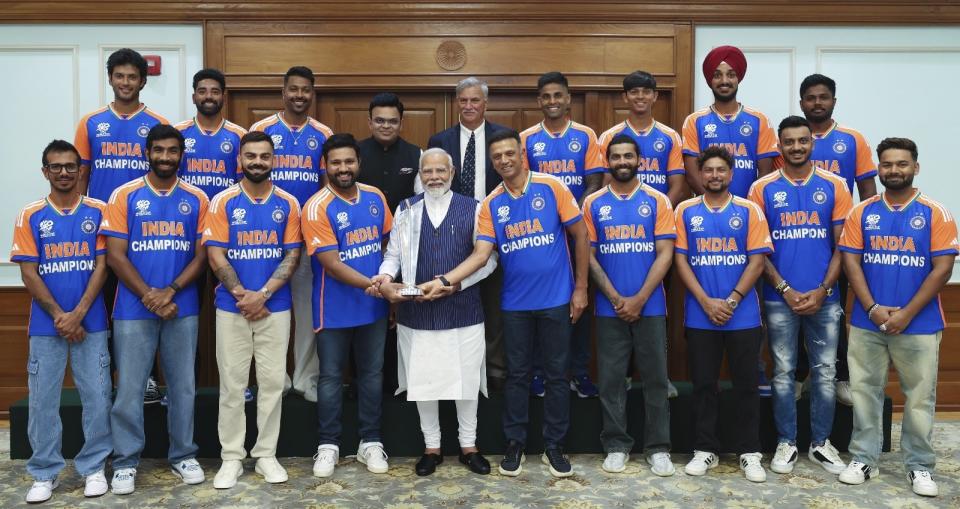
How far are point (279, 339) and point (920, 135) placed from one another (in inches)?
165

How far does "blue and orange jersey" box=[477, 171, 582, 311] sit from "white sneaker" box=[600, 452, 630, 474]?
2.52 ft

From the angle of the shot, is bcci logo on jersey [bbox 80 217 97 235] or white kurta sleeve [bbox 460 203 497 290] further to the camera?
white kurta sleeve [bbox 460 203 497 290]

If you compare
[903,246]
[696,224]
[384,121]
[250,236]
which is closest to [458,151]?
[384,121]

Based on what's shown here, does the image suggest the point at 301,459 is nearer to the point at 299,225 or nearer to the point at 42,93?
the point at 299,225

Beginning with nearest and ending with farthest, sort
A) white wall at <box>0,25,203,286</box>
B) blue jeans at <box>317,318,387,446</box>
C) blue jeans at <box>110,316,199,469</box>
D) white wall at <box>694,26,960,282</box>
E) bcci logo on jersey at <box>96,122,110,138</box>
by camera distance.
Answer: blue jeans at <box>110,316,199,469</box> → blue jeans at <box>317,318,387,446</box> → bcci logo on jersey at <box>96,122,110,138</box> → white wall at <box>0,25,203,286</box> → white wall at <box>694,26,960,282</box>

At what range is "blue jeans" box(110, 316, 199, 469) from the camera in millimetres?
3262

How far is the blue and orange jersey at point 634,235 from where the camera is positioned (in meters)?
3.40

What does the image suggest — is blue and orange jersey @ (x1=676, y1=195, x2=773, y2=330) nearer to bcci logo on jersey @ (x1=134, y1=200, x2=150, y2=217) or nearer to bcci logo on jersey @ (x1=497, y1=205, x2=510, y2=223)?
bcci logo on jersey @ (x1=497, y1=205, x2=510, y2=223)

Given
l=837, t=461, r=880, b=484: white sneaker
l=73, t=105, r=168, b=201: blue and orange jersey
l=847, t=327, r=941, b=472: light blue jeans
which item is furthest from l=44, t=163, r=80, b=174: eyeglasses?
l=837, t=461, r=880, b=484: white sneaker

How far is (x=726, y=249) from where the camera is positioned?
337cm

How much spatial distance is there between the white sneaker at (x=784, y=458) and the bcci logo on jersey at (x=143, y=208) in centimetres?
303

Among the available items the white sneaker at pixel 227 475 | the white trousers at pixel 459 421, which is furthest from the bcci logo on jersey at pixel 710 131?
the white sneaker at pixel 227 475

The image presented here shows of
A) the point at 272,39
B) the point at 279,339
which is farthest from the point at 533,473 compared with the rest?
the point at 272,39

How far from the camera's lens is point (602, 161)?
12.3ft
